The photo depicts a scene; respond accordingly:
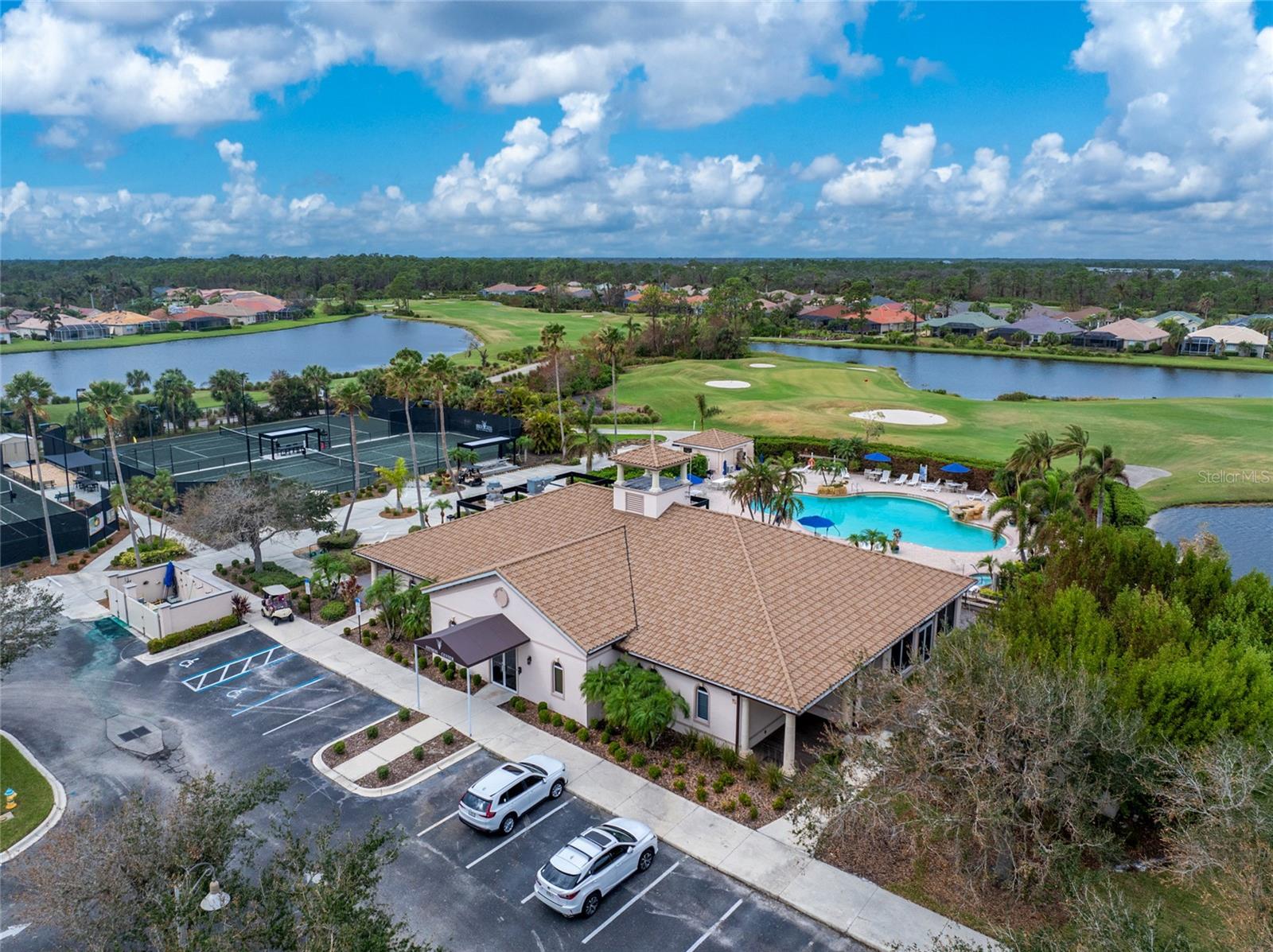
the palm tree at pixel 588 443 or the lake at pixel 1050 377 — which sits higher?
the palm tree at pixel 588 443

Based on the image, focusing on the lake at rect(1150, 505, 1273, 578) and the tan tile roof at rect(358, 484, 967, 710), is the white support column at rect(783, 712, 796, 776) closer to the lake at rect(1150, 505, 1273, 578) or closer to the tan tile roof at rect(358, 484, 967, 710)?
the tan tile roof at rect(358, 484, 967, 710)

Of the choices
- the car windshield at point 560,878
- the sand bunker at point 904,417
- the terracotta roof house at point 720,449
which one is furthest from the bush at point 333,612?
the sand bunker at point 904,417

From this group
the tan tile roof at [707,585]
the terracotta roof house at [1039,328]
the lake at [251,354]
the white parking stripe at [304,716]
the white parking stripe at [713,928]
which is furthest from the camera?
the terracotta roof house at [1039,328]

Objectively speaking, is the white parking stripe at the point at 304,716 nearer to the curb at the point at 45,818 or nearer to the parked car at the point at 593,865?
the curb at the point at 45,818

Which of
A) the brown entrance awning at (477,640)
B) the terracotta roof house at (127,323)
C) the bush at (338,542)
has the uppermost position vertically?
the terracotta roof house at (127,323)

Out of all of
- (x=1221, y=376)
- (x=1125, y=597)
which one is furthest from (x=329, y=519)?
(x=1221, y=376)

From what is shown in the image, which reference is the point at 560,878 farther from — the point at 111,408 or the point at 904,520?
the point at 904,520
